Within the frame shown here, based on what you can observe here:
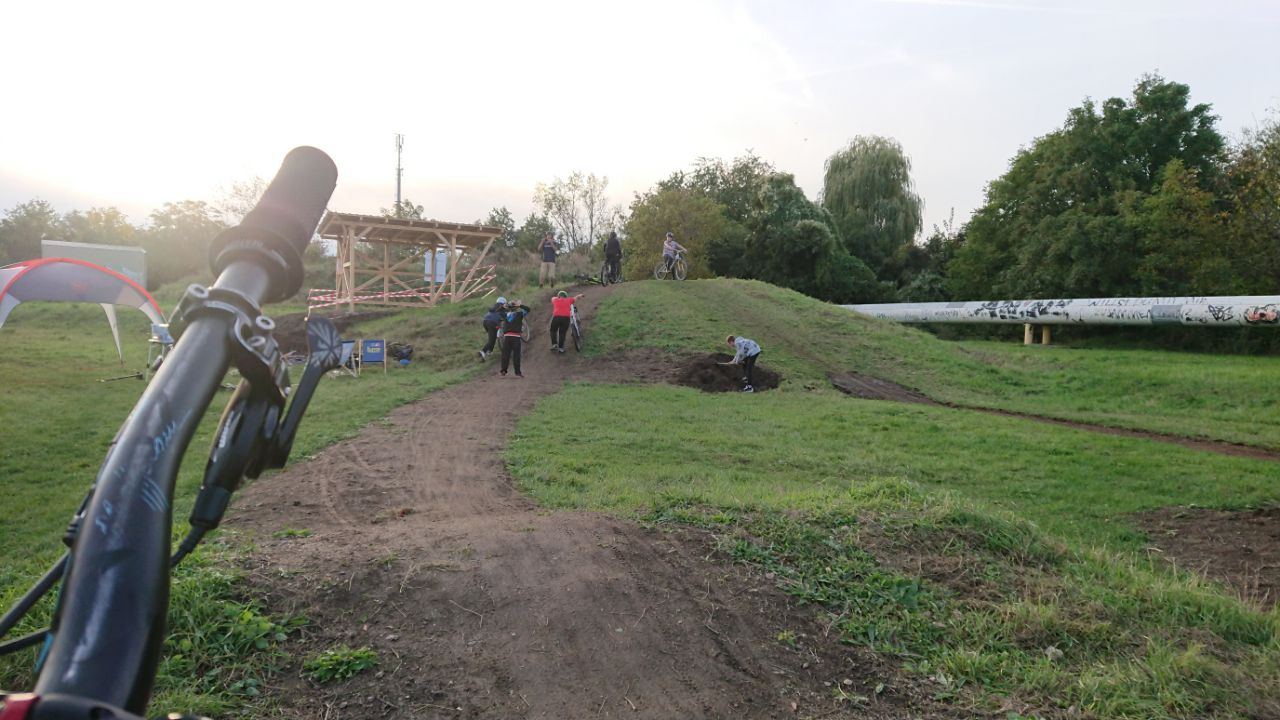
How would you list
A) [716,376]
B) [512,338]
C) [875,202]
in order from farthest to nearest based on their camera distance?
[875,202] < [716,376] < [512,338]

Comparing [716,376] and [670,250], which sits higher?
[670,250]

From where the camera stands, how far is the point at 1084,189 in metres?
32.1

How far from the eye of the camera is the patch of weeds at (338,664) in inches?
118

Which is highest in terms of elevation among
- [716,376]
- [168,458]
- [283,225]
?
[283,225]

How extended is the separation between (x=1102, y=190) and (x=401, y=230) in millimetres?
27085

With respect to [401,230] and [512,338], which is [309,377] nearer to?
[512,338]

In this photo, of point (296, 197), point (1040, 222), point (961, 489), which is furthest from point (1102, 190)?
point (296, 197)

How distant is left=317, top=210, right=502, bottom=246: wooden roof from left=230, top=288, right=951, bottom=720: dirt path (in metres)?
18.5

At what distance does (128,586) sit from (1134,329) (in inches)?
1306

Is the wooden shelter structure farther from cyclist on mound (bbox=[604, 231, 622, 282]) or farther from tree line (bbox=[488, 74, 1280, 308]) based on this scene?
tree line (bbox=[488, 74, 1280, 308])

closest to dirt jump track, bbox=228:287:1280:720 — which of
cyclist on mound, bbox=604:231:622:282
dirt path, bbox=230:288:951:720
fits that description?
dirt path, bbox=230:288:951:720

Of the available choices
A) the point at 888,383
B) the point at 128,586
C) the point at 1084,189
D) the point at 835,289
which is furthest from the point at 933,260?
the point at 128,586

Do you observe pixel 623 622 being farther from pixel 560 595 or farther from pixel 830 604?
pixel 830 604

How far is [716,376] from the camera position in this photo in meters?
17.9
